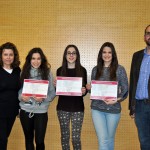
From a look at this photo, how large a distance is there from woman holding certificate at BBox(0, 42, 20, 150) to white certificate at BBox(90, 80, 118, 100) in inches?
40.6

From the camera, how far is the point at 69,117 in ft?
11.3

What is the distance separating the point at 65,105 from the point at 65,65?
22.3 inches

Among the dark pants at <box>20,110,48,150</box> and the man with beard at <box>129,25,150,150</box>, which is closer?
the man with beard at <box>129,25,150,150</box>

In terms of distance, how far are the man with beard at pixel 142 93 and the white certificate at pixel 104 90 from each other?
24 centimetres

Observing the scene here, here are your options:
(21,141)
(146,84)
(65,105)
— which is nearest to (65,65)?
(65,105)

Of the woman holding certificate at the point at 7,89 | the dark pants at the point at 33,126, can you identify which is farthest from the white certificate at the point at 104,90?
the woman holding certificate at the point at 7,89

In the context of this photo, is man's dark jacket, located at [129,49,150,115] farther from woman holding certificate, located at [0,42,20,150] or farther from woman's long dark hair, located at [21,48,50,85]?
woman holding certificate, located at [0,42,20,150]

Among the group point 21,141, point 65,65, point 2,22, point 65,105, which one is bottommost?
point 21,141

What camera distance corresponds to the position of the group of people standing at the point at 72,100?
312 centimetres

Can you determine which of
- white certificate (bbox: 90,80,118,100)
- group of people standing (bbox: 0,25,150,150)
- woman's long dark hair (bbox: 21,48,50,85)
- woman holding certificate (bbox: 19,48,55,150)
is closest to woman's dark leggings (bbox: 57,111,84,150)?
group of people standing (bbox: 0,25,150,150)

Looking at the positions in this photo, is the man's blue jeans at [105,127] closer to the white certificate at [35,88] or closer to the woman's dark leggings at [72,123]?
the woman's dark leggings at [72,123]

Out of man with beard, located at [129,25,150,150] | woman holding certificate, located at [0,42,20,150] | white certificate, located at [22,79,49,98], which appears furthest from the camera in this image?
white certificate, located at [22,79,49,98]

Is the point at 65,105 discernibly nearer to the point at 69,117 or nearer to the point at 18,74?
the point at 69,117

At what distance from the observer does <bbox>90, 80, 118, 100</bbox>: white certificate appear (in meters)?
3.30
